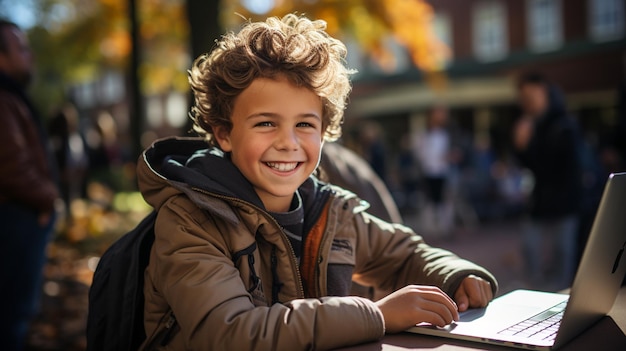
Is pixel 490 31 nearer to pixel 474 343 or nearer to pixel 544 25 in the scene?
pixel 544 25

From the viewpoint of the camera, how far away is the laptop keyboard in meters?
1.50

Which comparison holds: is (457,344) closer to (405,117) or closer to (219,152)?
(219,152)

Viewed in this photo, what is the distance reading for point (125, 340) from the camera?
1793mm

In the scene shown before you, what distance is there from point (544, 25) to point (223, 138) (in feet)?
71.6

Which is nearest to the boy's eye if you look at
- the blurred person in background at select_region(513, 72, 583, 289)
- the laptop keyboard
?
the laptop keyboard

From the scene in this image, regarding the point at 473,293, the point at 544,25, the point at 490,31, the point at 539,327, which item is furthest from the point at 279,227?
the point at 490,31

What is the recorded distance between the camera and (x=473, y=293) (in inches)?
73.1

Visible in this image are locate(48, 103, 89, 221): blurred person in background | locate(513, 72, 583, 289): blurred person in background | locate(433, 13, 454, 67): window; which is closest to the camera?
locate(513, 72, 583, 289): blurred person in background

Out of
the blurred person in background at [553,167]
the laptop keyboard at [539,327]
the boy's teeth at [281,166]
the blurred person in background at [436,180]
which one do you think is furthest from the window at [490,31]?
the laptop keyboard at [539,327]

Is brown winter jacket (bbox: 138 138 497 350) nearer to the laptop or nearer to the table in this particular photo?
the table

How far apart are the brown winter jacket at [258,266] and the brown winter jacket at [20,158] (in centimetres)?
168

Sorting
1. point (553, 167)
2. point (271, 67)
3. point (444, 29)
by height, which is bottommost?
point (553, 167)

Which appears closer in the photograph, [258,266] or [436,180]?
[258,266]

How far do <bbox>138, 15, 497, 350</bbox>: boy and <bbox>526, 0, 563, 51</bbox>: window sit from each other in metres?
21.1
